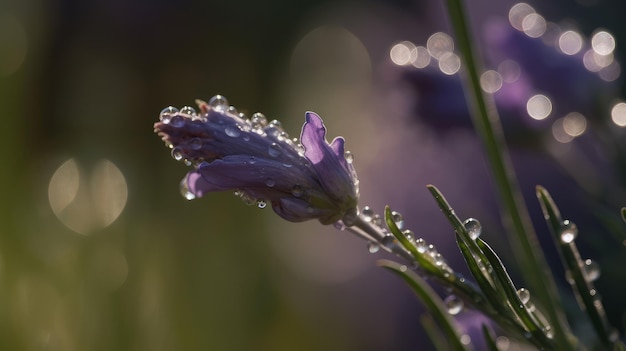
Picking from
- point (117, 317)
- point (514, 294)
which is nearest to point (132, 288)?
point (117, 317)

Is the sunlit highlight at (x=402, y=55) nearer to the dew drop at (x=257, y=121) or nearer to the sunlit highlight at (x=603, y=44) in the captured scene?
the sunlit highlight at (x=603, y=44)

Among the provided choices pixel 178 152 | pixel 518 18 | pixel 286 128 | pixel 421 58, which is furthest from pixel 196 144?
pixel 286 128

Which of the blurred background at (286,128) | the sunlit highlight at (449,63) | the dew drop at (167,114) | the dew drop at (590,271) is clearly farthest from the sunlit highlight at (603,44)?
the dew drop at (167,114)

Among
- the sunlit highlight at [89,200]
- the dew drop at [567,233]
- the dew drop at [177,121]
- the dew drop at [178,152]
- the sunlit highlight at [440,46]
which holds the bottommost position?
the dew drop at [567,233]

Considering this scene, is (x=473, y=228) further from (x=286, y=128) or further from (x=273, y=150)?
(x=286, y=128)

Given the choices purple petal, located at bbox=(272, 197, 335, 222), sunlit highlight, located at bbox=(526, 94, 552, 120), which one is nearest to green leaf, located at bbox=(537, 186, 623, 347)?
purple petal, located at bbox=(272, 197, 335, 222)

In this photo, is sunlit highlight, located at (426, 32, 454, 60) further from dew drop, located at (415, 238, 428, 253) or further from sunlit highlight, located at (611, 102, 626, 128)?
dew drop, located at (415, 238, 428, 253)

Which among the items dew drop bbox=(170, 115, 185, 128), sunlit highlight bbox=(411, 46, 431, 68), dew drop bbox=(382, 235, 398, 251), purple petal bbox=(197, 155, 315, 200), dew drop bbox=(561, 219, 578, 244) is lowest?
dew drop bbox=(561, 219, 578, 244)
